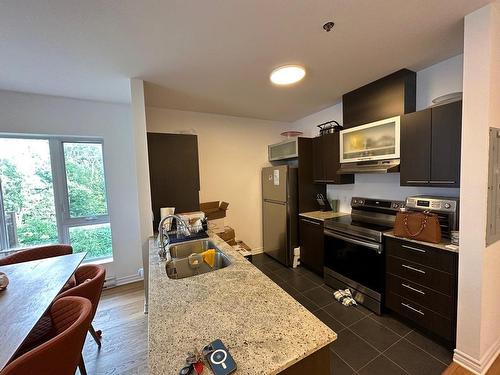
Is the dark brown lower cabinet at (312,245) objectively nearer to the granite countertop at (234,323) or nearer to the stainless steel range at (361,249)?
the stainless steel range at (361,249)

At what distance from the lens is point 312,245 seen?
290cm

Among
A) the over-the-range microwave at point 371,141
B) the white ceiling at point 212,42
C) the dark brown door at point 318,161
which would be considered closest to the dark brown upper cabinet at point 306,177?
the dark brown door at point 318,161

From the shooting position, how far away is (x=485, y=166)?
1354mm

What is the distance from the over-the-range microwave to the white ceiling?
523 mm

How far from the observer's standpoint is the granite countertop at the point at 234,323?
0.70m

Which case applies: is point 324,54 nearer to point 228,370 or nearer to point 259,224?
point 228,370

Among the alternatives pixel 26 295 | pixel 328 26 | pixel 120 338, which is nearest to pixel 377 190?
pixel 328 26

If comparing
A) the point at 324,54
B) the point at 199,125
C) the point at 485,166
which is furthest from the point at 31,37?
the point at 485,166

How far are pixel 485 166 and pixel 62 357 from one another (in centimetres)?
265

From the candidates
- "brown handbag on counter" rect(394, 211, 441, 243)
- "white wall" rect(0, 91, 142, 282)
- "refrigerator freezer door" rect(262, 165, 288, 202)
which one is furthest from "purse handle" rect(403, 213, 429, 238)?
"white wall" rect(0, 91, 142, 282)

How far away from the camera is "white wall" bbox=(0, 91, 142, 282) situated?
2.49 metres

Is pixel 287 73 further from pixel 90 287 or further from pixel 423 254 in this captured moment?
pixel 90 287

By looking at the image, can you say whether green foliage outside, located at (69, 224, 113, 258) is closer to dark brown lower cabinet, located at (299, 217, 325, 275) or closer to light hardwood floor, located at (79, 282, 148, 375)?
light hardwood floor, located at (79, 282, 148, 375)

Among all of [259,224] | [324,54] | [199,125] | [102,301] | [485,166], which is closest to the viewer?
[485,166]
